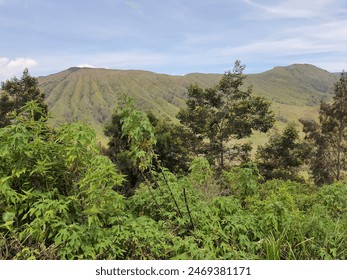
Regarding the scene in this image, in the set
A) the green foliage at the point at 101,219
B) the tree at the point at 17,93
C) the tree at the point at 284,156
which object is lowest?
the tree at the point at 284,156

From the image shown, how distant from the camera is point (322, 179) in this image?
2867cm

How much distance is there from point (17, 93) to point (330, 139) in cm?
2964

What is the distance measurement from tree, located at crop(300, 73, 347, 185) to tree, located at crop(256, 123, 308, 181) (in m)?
2.17

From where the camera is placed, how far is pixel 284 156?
2766cm

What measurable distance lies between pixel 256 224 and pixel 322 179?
27210 millimetres

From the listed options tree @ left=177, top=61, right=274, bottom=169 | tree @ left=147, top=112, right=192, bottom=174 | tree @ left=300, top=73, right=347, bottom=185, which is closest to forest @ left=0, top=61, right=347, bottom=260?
tree @ left=147, top=112, right=192, bottom=174

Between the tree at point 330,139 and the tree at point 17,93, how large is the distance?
2443cm

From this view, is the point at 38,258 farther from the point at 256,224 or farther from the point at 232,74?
the point at 232,74

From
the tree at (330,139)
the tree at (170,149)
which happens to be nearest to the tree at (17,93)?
the tree at (170,149)

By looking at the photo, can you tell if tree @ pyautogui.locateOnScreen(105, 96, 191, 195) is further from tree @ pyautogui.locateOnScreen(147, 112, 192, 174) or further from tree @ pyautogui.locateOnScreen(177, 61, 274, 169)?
tree @ pyautogui.locateOnScreen(177, 61, 274, 169)

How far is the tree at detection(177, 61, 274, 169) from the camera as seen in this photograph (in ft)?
89.2

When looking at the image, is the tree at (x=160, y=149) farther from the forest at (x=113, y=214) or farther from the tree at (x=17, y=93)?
the forest at (x=113, y=214)

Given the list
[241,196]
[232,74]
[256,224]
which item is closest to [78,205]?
[256,224]

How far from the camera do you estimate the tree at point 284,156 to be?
27047 millimetres
